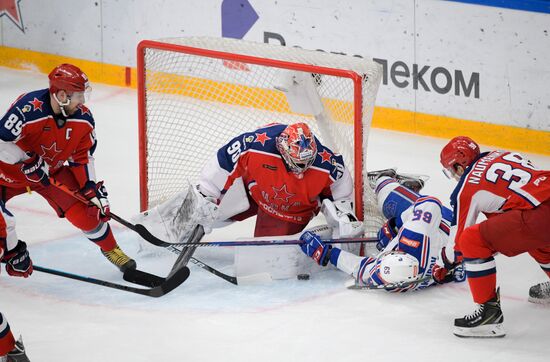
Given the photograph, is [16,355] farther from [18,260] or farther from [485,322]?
[485,322]

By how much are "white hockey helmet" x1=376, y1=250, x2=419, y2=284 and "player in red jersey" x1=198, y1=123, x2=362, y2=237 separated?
0.34m

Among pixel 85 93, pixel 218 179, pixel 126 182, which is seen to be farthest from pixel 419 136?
pixel 85 93

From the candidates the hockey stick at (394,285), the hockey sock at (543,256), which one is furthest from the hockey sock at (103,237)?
the hockey sock at (543,256)

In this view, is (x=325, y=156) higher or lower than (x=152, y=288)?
higher

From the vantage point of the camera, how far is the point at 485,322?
4637mm

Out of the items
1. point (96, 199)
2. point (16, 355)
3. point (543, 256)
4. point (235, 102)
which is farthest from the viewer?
point (235, 102)

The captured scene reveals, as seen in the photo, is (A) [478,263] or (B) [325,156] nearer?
(A) [478,263]

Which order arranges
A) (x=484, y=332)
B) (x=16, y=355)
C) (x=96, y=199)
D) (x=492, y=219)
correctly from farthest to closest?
1. (x=96, y=199)
2. (x=484, y=332)
3. (x=492, y=219)
4. (x=16, y=355)

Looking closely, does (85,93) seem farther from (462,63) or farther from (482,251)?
(462,63)

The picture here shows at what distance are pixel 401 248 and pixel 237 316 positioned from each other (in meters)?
0.75

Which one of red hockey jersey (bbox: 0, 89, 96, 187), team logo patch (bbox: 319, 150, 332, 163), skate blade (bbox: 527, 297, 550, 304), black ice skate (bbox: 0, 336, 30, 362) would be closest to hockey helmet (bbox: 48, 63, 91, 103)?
red hockey jersey (bbox: 0, 89, 96, 187)

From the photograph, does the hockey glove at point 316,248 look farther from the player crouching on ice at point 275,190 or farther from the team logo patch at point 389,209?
the team logo patch at point 389,209

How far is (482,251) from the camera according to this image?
4555 millimetres

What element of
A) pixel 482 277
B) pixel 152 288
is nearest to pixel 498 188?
pixel 482 277
